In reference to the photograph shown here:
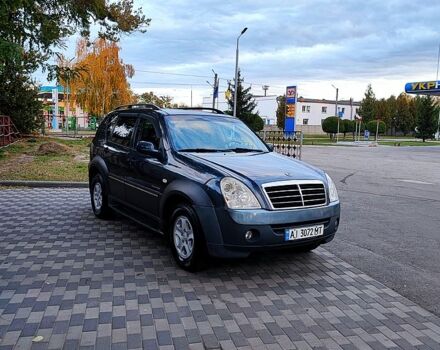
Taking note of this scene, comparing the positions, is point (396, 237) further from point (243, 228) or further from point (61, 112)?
point (61, 112)

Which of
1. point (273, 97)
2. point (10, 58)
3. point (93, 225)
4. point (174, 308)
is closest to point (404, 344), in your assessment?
point (174, 308)

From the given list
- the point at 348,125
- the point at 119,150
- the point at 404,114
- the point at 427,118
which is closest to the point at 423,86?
→ the point at 427,118

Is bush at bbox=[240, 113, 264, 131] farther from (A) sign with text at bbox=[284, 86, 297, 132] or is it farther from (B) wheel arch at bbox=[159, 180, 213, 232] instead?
(B) wheel arch at bbox=[159, 180, 213, 232]

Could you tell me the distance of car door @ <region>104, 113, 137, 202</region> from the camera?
20.4 feet

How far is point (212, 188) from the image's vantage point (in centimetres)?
450

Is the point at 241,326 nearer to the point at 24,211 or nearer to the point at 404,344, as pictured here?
the point at 404,344

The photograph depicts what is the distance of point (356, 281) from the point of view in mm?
4785

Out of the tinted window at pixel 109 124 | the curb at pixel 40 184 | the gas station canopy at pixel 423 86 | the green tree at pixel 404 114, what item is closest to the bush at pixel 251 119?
the gas station canopy at pixel 423 86

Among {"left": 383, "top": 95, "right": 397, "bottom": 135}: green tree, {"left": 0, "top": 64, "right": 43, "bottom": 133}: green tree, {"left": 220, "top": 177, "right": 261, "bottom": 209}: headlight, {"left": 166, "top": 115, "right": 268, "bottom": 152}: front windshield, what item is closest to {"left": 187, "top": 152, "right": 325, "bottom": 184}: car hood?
{"left": 220, "top": 177, "right": 261, "bottom": 209}: headlight

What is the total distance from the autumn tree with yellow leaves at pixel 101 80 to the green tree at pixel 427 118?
3821 cm

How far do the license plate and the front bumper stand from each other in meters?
0.04

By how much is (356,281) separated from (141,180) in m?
2.89

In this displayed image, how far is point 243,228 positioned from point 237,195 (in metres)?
0.34

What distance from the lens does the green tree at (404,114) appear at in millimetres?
78062
